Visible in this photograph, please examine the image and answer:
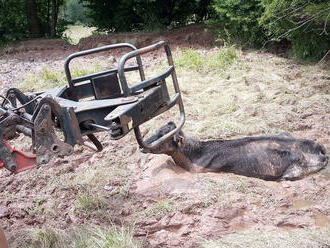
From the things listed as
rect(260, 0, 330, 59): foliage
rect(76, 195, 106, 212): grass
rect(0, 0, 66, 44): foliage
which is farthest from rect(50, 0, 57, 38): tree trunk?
rect(76, 195, 106, 212): grass

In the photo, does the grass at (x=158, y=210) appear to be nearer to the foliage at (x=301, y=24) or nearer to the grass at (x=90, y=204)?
the grass at (x=90, y=204)

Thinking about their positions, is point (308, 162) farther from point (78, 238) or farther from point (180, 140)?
point (78, 238)

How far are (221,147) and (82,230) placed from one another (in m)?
1.99

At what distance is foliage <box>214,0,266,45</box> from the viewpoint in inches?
359

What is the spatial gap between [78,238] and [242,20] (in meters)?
6.86

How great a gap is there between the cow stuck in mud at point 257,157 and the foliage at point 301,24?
310cm

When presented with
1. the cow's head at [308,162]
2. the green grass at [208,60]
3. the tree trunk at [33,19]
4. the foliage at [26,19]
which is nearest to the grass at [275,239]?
the cow's head at [308,162]

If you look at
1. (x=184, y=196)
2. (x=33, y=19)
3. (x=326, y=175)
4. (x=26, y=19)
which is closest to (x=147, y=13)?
(x=33, y=19)

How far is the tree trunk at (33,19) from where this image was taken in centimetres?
1381

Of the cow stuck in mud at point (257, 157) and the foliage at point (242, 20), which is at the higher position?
the foliage at point (242, 20)

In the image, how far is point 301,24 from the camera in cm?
790

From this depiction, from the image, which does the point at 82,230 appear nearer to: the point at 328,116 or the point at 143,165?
the point at 143,165

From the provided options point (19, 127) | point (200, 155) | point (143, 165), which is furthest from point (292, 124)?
point (19, 127)

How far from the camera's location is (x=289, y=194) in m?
4.39
